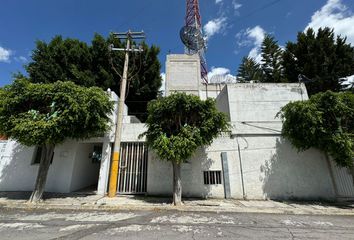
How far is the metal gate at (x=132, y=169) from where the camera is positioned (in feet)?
29.2

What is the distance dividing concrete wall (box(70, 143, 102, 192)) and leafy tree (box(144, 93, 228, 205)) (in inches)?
190

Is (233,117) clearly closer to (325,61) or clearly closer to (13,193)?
(325,61)

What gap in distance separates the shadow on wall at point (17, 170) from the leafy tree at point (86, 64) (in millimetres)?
7020

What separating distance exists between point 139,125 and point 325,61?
16.9 metres

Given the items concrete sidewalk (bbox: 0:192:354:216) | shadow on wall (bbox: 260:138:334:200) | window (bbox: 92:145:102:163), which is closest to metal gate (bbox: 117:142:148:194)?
concrete sidewalk (bbox: 0:192:354:216)

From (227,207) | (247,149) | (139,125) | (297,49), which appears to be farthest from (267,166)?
(297,49)

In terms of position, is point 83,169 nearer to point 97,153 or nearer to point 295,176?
point 97,153

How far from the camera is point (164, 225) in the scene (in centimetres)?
475

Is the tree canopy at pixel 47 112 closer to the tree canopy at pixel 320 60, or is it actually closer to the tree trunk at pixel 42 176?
the tree trunk at pixel 42 176

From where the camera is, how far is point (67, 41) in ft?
51.7

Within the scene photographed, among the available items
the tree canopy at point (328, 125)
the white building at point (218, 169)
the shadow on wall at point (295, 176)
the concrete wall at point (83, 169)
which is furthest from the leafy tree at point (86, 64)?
the tree canopy at point (328, 125)

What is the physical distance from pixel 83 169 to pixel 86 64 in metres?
9.99

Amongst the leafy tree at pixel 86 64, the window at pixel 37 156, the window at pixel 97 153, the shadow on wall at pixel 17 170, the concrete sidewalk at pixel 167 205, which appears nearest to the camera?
the concrete sidewalk at pixel 167 205

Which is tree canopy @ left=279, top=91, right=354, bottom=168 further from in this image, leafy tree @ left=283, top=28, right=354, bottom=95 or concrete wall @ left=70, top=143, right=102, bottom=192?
concrete wall @ left=70, top=143, right=102, bottom=192
